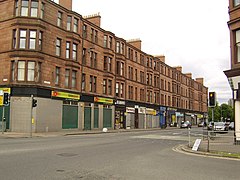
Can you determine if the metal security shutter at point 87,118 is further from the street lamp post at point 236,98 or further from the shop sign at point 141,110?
the street lamp post at point 236,98

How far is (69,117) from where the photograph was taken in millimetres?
36062

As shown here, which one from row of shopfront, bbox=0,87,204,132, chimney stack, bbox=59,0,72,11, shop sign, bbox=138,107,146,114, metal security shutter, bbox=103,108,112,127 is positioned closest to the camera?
row of shopfront, bbox=0,87,204,132

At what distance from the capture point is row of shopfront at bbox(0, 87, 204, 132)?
101 feet

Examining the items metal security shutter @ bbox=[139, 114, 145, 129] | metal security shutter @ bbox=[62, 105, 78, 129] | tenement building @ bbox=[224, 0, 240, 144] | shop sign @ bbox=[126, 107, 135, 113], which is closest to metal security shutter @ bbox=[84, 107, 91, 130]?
metal security shutter @ bbox=[62, 105, 78, 129]

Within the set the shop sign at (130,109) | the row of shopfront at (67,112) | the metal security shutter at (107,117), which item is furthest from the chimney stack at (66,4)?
the shop sign at (130,109)

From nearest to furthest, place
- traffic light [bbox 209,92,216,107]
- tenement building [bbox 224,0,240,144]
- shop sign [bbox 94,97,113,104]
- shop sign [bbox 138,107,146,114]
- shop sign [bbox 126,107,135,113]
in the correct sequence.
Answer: traffic light [bbox 209,92,216,107], tenement building [bbox 224,0,240,144], shop sign [bbox 94,97,113,104], shop sign [bbox 126,107,135,113], shop sign [bbox 138,107,146,114]

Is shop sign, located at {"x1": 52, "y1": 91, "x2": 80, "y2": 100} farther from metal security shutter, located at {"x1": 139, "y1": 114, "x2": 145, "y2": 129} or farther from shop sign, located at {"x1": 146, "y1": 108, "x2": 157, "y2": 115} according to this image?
shop sign, located at {"x1": 146, "y1": 108, "x2": 157, "y2": 115}

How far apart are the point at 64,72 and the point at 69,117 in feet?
18.3

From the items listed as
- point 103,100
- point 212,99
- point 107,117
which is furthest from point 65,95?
point 212,99

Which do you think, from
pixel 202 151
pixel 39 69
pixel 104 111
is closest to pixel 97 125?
pixel 104 111

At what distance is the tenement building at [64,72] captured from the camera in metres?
31.4

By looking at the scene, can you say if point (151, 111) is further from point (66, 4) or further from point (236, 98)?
point (236, 98)

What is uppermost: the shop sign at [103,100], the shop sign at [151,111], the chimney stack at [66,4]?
the chimney stack at [66,4]

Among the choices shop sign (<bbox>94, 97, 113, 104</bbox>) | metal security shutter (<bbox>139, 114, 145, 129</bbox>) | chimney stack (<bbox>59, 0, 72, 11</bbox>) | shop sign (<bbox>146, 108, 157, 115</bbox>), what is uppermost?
chimney stack (<bbox>59, 0, 72, 11</bbox>)
